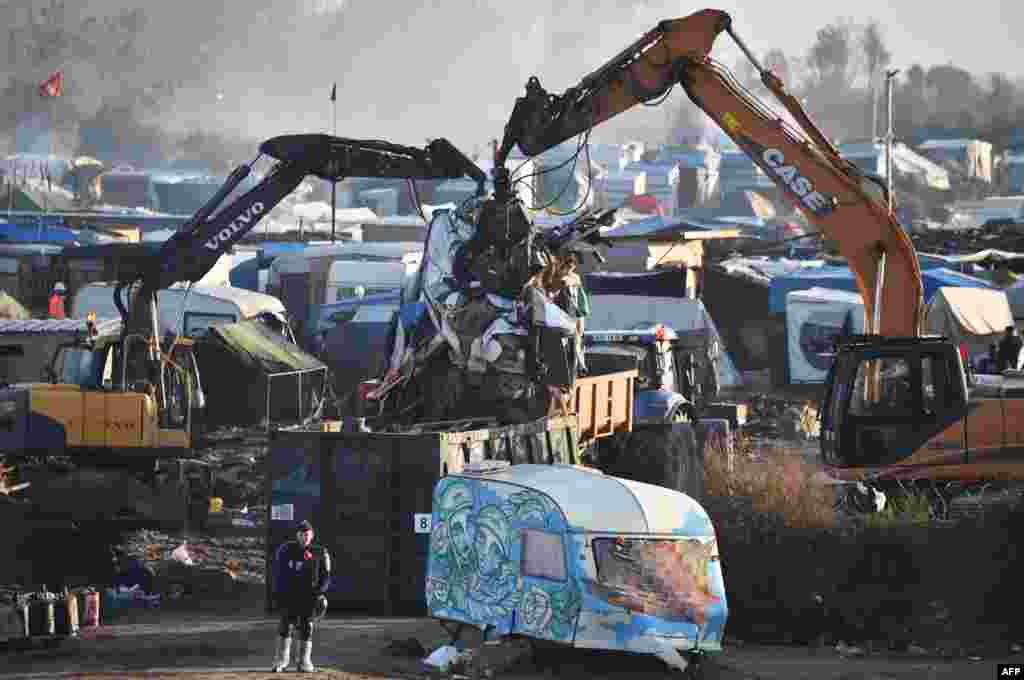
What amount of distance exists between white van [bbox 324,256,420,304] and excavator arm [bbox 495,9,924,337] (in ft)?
55.1

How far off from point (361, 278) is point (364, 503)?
2470 cm

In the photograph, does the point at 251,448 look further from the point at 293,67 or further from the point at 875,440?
the point at 293,67

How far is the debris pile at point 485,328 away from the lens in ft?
73.5

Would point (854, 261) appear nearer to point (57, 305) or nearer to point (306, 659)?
point (306, 659)

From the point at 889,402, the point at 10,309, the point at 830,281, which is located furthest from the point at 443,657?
the point at 10,309

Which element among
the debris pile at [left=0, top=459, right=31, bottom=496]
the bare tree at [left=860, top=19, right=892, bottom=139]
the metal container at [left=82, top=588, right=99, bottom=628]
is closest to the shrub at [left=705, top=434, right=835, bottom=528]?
the metal container at [left=82, top=588, right=99, bottom=628]

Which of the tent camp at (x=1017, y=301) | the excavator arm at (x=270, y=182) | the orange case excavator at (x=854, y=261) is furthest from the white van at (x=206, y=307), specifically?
the tent camp at (x=1017, y=301)

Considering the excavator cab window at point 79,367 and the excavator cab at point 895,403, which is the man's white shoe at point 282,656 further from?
the excavator cab window at point 79,367

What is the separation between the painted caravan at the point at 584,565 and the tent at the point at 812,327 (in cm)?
2284

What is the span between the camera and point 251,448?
92.4 ft

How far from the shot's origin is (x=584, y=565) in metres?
14.3

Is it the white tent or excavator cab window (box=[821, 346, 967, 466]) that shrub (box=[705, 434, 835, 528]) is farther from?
the white tent

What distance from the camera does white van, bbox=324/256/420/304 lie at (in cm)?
4162

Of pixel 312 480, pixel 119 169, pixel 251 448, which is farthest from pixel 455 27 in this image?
pixel 312 480
